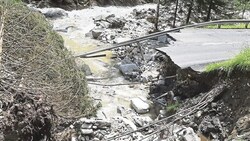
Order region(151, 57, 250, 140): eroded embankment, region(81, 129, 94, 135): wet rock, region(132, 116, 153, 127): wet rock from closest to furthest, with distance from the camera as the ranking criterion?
region(151, 57, 250, 140): eroded embankment
region(81, 129, 94, 135): wet rock
region(132, 116, 153, 127): wet rock

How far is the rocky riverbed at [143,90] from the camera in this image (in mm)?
5402

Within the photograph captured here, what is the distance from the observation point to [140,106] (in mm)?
11516

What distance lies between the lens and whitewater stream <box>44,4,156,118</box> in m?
12.3

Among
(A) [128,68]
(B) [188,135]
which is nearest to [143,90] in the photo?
(A) [128,68]

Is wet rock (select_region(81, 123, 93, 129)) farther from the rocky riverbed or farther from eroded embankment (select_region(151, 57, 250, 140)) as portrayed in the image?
eroded embankment (select_region(151, 57, 250, 140))

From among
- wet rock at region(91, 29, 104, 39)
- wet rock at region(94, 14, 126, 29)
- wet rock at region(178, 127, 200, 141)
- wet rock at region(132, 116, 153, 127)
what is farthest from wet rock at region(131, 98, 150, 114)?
wet rock at region(94, 14, 126, 29)

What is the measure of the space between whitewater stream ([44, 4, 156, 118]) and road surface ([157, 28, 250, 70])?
13.0 feet

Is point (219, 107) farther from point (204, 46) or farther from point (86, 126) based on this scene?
point (86, 126)

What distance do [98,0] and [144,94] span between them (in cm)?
1358

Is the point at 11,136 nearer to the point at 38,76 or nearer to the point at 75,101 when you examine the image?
the point at 38,76

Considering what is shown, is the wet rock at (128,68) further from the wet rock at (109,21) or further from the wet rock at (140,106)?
the wet rock at (109,21)

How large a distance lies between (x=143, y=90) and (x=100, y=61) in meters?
3.40

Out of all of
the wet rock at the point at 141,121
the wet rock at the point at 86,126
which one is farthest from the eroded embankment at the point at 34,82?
the wet rock at the point at 141,121

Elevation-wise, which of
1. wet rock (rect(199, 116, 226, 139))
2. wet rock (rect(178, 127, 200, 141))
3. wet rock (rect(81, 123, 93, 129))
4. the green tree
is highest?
wet rock (rect(199, 116, 226, 139))
